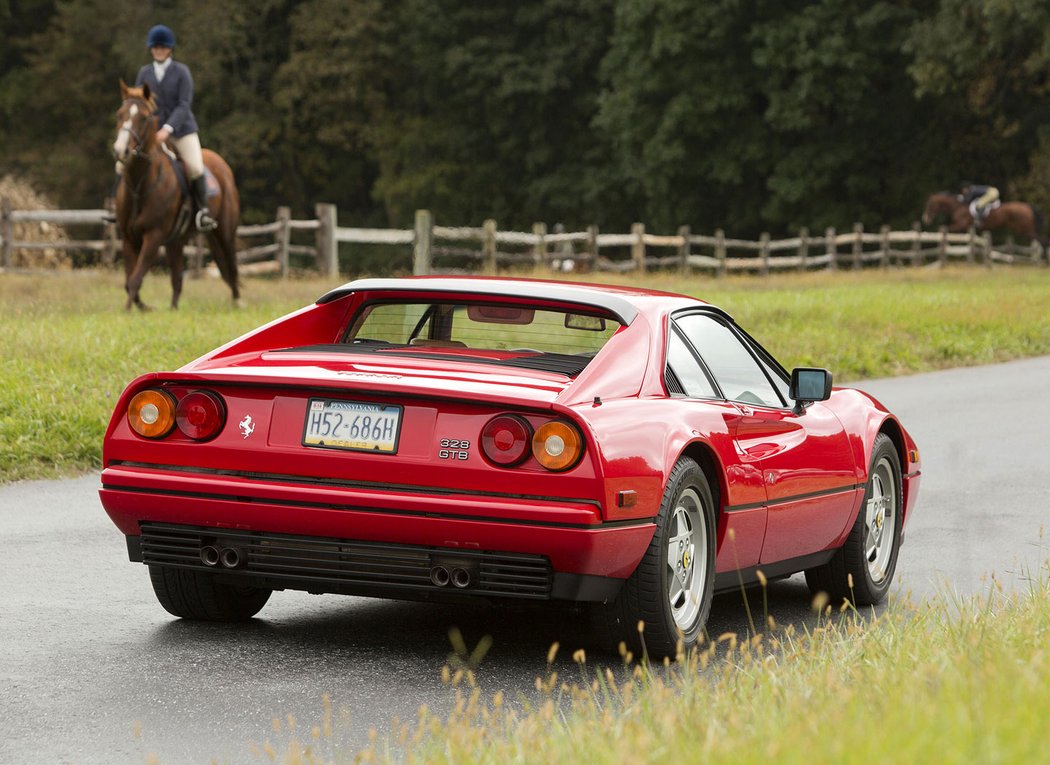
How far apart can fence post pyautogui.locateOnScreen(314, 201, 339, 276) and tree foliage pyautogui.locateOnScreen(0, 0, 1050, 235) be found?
2971 centimetres

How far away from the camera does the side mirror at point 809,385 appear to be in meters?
7.73

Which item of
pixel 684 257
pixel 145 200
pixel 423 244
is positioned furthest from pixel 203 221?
pixel 684 257

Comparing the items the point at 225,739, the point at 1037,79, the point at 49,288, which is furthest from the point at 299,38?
the point at 225,739

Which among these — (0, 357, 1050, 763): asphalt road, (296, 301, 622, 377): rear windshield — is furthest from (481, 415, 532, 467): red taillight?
(0, 357, 1050, 763): asphalt road

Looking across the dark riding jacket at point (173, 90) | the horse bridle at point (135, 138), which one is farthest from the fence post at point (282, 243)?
the horse bridle at point (135, 138)

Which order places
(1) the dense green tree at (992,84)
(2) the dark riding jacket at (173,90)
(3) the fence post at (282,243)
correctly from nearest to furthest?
(2) the dark riding jacket at (173,90)
(3) the fence post at (282,243)
(1) the dense green tree at (992,84)

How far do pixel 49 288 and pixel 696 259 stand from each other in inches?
834

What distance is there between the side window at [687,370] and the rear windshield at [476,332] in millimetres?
236

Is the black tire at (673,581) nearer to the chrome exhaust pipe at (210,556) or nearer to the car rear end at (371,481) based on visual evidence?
the car rear end at (371,481)

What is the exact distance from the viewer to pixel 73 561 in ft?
28.7

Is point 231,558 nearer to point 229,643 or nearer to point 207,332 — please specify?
point 229,643

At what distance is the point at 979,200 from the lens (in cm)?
5541

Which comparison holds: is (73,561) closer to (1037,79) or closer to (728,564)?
(728,564)

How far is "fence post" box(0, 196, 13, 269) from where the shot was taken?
33312 millimetres
